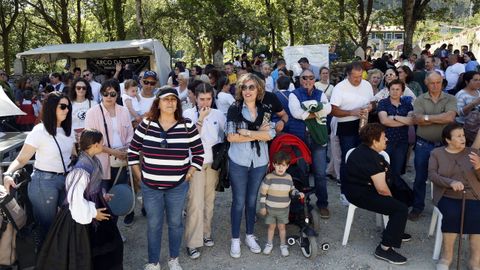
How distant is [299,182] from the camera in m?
4.57

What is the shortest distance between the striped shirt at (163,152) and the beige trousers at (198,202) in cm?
51

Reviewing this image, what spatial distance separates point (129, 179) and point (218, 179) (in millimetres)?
1059

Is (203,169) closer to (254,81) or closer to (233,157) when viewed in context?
(233,157)

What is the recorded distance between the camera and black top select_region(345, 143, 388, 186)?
4176mm

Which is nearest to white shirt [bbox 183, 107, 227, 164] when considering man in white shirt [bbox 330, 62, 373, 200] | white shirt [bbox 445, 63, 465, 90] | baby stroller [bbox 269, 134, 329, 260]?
baby stroller [bbox 269, 134, 329, 260]

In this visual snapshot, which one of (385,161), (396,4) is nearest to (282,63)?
(385,161)

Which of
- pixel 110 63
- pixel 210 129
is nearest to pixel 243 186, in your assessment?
pixel 210 129

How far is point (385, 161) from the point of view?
4277mm

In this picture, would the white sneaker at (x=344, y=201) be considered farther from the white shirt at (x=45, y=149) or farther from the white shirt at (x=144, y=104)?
the white shirt at (x=45, y=149)

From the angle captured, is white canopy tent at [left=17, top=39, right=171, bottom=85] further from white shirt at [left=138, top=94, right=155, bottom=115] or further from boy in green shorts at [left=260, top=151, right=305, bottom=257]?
boy in green shorts at [left=260, top=151, right=305, bottom=257]

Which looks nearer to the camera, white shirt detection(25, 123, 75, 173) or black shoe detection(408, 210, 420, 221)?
white shirt detection(25, 123, 75, 173)

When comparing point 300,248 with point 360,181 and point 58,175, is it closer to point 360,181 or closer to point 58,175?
point 360,181

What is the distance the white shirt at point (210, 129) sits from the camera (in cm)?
421

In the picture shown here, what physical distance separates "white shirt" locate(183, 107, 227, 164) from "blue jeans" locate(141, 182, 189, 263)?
530 millimetres
